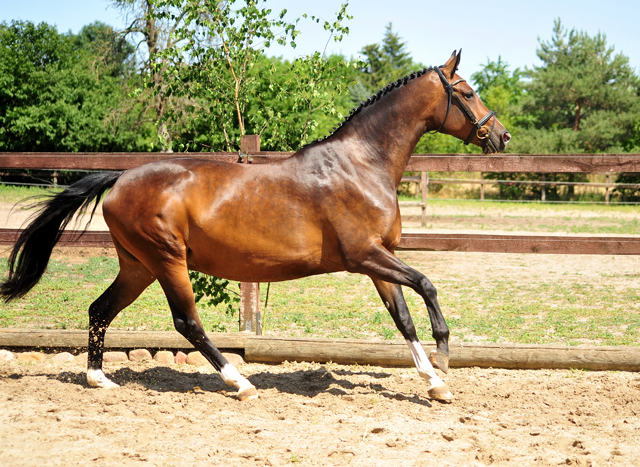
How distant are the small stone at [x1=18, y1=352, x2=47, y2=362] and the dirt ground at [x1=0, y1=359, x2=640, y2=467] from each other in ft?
0.48

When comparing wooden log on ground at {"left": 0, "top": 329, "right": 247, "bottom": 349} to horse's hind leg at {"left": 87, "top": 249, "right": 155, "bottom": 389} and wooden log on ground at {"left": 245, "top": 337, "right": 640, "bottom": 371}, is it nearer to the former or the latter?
wooden log on ground at {"left": 245, "top": 337, "right": 640, "bottom": 371}

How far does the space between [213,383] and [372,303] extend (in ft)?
11.0

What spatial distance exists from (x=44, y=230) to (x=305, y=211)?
2.06 meters

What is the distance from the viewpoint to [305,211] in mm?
3936

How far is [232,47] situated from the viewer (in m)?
6.12

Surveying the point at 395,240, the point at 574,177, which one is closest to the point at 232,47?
the point at 395,240

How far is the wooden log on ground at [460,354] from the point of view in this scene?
178 inches

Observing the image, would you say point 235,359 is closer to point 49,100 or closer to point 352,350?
point 352,350

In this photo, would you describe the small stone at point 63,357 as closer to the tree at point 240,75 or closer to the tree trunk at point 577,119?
the tree at point 240,75

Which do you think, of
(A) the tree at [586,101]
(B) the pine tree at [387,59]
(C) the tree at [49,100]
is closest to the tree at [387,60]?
(B) the pine tree at [387,59]

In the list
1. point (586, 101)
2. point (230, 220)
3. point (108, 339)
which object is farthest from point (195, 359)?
point (586, 101)

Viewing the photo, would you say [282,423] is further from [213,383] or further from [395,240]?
[395,240]

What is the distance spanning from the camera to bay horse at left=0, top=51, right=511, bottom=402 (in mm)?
3893

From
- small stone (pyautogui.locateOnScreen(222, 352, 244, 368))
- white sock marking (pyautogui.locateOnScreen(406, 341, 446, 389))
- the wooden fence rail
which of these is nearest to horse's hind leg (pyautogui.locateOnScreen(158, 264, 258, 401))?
small stone (pyautogui.locateOnScreen(222, 352, 244, 368))
